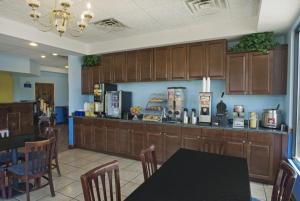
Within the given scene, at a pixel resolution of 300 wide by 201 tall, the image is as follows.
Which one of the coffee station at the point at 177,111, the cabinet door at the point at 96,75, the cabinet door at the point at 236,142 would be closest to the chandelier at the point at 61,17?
the cabinet door at the point at 96,75

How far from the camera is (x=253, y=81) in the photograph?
10.9 ft

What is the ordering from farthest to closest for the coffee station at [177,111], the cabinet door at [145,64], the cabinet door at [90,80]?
the cabinet door at [90,80], the cabinet door at [145,64], the coffee station at [177,111]

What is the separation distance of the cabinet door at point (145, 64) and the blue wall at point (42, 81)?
606cm

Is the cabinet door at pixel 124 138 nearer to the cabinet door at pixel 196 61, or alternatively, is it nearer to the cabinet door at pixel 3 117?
the cabinet door at pixel 196 61

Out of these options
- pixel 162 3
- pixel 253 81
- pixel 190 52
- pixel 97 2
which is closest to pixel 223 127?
pixel 253 81

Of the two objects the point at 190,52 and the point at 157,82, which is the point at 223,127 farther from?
the point at 157,82

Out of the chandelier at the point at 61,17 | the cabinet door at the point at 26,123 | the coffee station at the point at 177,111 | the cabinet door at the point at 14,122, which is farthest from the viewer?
the cabinet door at the point at 26,123

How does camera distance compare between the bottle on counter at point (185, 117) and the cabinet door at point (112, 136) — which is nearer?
the bottle on counter at point (185, 117)

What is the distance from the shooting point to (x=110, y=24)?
3.64 meters

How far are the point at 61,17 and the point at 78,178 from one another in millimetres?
2572

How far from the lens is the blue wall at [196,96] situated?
3.55 meters

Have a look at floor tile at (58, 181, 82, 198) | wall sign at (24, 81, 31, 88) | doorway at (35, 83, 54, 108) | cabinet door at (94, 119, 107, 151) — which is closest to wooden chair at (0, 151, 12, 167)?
floor tile at (58, 181, 82, 198)

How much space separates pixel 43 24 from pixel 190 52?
2.87 meters

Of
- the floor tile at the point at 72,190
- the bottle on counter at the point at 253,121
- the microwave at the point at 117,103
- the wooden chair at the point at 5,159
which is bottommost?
the floor tile at the point at 72,190
